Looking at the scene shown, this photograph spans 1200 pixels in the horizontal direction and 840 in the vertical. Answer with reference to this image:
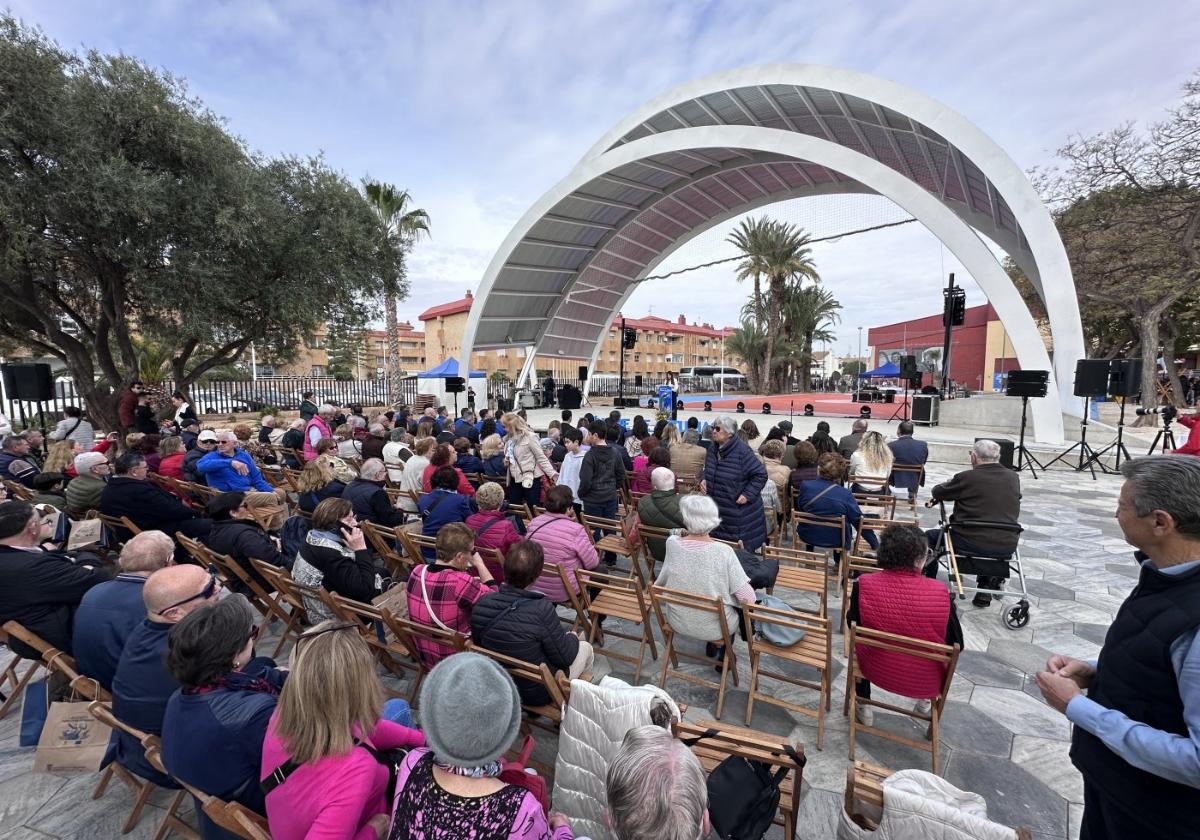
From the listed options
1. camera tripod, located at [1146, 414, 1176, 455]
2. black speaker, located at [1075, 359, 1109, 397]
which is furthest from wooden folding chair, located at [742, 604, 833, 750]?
camera tripod, located at [1146, 414, 1176, 455]

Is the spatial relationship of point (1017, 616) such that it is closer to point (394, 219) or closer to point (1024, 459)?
point (1024, 459)

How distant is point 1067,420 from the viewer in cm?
1421

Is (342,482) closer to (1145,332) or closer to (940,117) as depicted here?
(940,117)

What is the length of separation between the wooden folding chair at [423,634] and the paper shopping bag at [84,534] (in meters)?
3.24

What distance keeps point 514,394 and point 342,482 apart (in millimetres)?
21286

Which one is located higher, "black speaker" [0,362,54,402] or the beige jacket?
"black speaker" [0,362,54,402]

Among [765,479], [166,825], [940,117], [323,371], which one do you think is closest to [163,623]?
[166,825]

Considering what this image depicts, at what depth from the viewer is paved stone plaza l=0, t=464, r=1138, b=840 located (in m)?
2.43

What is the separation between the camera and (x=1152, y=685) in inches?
56.4

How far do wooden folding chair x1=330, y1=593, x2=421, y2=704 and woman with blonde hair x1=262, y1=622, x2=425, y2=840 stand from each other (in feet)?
3.66

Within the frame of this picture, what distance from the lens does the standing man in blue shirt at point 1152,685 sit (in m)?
1.36

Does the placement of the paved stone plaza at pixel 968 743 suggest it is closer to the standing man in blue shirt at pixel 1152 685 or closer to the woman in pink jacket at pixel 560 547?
the woman in pink jacket at pixel 560 547

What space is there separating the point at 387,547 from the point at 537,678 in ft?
8.29

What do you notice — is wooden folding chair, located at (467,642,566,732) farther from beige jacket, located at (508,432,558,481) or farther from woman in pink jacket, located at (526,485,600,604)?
beige jacket, located at (508,432,558,481)
